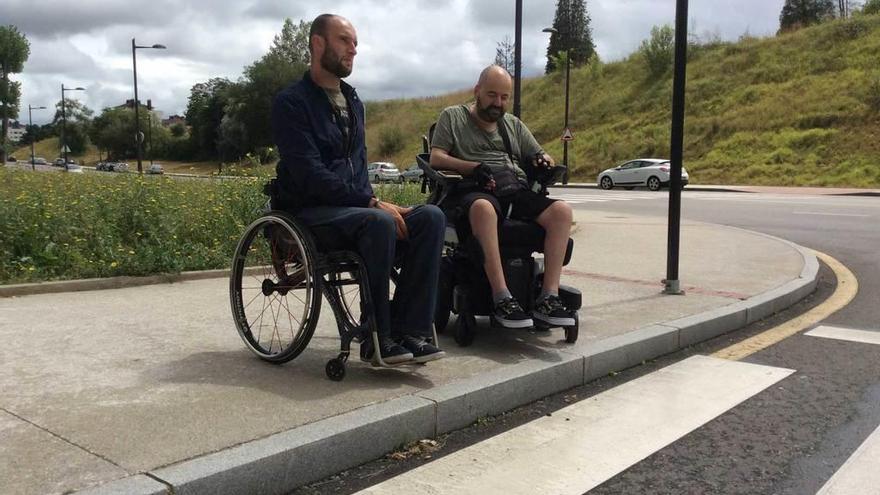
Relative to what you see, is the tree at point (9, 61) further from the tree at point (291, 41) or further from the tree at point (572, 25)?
the tree at point (572, 25)

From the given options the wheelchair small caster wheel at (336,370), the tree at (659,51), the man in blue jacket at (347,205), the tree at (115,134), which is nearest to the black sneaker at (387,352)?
the man in blue jacket at (347,205)

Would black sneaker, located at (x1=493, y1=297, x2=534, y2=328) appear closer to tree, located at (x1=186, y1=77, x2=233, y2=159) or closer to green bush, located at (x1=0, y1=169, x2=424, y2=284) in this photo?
green bush, located at (x1=0, y1=169, x2=424, y2=284)

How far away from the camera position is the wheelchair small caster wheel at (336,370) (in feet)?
11.7

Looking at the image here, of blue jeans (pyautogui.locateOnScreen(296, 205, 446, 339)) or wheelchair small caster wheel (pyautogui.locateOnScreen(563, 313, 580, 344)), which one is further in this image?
wheelchair small caster wheel (pyautogui.locateOnScreen(563, 313, 580, 344))

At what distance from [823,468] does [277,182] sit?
9.56ft

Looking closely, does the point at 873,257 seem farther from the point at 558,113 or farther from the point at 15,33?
the point at 15,33

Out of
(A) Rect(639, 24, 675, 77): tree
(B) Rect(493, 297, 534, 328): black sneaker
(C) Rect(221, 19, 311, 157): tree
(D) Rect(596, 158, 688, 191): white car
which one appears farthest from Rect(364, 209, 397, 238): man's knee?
(C) Rect(221, 19, 311, 157): tree

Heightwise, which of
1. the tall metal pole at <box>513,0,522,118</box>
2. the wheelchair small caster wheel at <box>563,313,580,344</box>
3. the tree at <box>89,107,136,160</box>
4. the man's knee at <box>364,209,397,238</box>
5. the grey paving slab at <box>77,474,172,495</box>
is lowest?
the grey paving slab at <box>77,474,172,495</box>

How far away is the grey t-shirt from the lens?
4695 millimetres

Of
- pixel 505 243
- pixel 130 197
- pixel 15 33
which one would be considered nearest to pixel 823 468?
pixel 505 243

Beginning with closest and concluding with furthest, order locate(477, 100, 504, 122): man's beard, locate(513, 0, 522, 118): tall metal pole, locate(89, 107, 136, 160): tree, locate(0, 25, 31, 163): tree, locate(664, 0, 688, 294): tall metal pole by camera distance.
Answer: locate(477, 100, 504, 122): man's beard
locate(664, 0, 688, 294): tall metal pole
locate(513, 0, 522, 118): tall metal pole
locate(0, 25, 31, 163): tree
locate(89, 107, 136, 160): tree

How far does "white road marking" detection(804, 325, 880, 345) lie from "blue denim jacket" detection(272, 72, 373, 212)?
3715 mm

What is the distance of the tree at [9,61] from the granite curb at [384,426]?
7918 cm

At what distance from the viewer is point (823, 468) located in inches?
118
